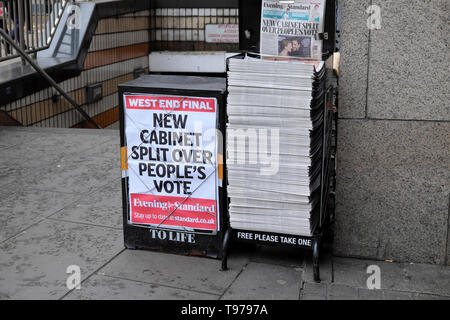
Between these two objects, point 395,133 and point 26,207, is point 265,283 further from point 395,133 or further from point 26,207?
point 26,207

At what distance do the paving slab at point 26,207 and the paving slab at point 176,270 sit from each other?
0.98 metres

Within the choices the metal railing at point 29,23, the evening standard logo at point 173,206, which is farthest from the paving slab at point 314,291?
the metal railing at point 29,23

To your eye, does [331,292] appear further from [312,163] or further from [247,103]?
[247,103]

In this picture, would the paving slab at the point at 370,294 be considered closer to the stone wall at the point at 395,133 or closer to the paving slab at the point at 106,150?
the stone wall at the point at 395,133

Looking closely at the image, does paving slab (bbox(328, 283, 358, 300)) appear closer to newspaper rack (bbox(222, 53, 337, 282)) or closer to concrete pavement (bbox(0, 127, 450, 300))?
concrete pavement (bbox(0, 127, 450, 300))

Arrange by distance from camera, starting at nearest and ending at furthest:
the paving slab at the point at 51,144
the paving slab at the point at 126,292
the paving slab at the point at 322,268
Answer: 1. the paving slab at the point at 126,292
2. the paving slab at the point at 322,268
3. the paving slab at the point at 51,144

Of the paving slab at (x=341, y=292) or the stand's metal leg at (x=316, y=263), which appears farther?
the stand's metal leg at (x=316, y=263)

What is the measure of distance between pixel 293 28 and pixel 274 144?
0.77m

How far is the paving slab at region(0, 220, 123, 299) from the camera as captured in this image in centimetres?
345

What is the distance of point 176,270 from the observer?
3.70 metres

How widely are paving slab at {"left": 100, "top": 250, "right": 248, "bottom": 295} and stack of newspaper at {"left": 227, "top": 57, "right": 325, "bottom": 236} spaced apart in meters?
0.33

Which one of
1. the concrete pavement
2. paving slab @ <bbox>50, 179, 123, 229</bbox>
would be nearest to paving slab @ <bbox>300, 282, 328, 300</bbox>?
the concrete pavement

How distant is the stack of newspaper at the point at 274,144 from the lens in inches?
134
